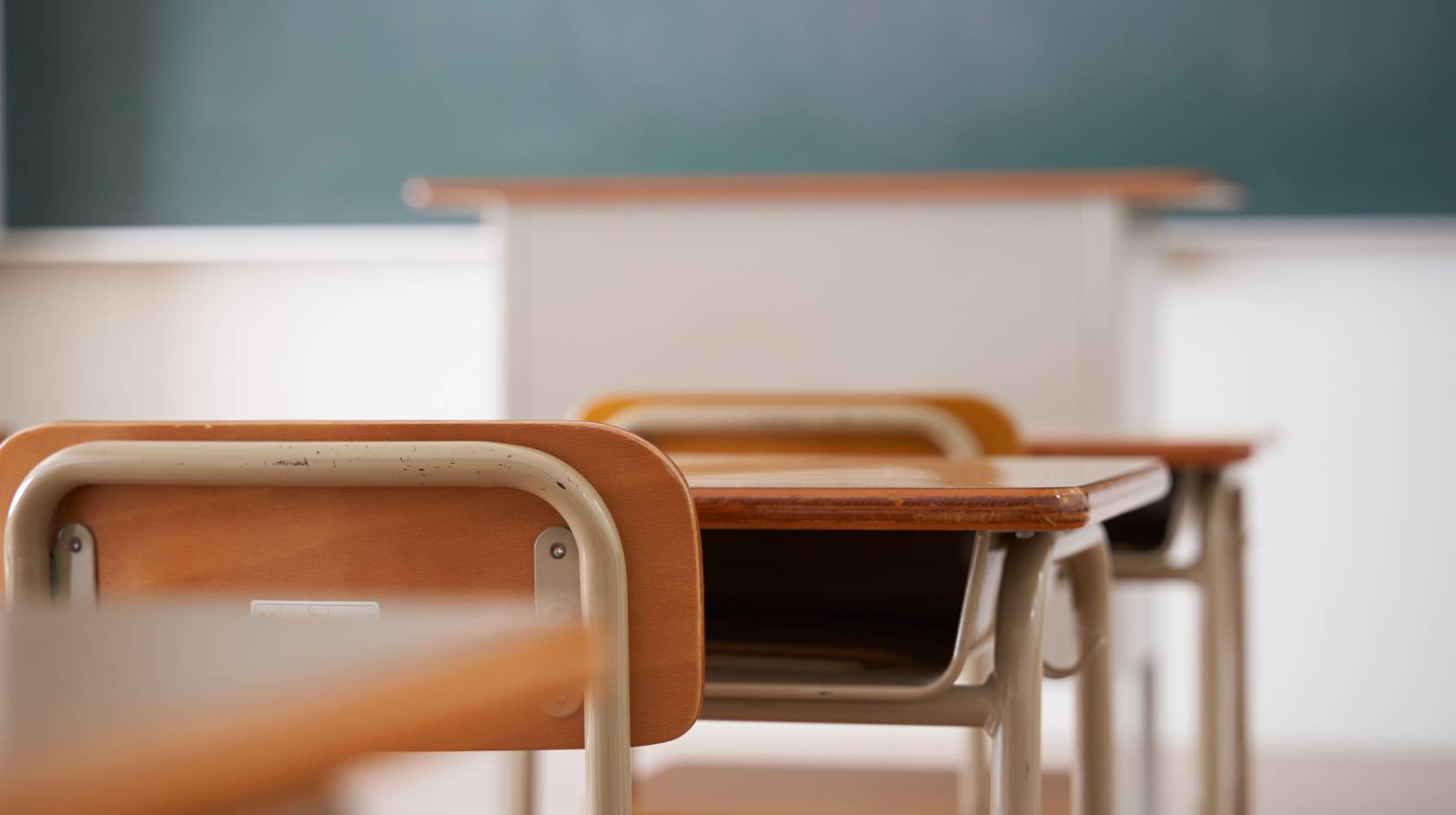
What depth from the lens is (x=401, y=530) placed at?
1.00m

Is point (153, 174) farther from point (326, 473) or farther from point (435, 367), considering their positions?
point (326, 473)

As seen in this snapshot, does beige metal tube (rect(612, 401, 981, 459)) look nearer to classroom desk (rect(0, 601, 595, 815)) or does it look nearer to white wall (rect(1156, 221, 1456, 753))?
classroom desk (rect(0, 601, 595, 815))

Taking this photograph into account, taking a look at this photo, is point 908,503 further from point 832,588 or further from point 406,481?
point 832,588

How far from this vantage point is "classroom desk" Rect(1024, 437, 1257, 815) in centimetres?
207

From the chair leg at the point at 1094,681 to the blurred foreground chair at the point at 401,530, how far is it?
1.59 ft

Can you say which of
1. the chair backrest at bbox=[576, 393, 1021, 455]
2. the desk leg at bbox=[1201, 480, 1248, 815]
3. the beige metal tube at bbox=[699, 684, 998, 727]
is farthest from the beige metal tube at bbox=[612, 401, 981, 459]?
the beige metal tube at bbox=[699, 684, 998, 727]

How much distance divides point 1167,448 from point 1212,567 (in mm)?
179

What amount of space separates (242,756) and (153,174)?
14.4 ft

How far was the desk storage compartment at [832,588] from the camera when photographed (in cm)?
146

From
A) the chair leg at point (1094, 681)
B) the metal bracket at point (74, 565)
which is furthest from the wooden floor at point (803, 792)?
the metal bracket at point (74, 565)

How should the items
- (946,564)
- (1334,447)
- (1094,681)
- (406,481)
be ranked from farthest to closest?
(1334,447), (946,564), (1094,681), (406,481)

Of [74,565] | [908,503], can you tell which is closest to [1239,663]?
[908,503]

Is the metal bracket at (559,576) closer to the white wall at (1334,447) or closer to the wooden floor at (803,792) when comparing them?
the wooden floor at (803,792)

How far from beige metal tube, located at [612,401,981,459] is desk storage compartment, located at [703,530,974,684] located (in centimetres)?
23
